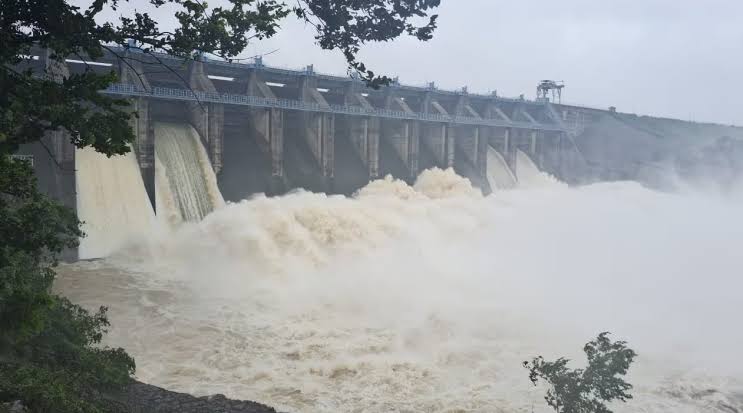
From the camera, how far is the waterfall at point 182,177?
2147 cm

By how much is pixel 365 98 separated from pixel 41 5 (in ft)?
94.3

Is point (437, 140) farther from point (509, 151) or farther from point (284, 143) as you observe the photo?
point (284, 143)

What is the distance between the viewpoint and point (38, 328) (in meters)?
4.71

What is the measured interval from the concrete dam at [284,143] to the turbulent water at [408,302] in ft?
6.74

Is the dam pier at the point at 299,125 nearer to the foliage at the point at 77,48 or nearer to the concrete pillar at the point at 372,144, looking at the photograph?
the concrete pillar at the point at 372,144

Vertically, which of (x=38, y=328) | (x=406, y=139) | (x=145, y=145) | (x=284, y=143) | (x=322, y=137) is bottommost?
(x=38, y=328)

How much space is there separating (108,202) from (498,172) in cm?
2521

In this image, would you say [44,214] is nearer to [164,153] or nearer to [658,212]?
[164,153]

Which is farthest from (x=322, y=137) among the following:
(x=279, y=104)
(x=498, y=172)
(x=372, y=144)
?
(x=498, y=172)

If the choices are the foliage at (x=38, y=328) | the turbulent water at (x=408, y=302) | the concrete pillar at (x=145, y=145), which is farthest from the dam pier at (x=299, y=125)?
the foliage at (x=38, y=328)

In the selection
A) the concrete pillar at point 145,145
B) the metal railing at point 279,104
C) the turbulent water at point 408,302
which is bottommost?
the turbulent water at point 408,302

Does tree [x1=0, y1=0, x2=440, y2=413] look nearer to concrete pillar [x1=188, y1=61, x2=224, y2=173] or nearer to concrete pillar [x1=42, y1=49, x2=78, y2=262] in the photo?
concrete pillar [x1=42, y1=49, x2=78, y2=262]

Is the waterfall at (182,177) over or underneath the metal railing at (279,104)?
underneath

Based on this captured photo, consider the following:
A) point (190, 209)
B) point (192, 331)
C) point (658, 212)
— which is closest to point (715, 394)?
point (192, 331)
